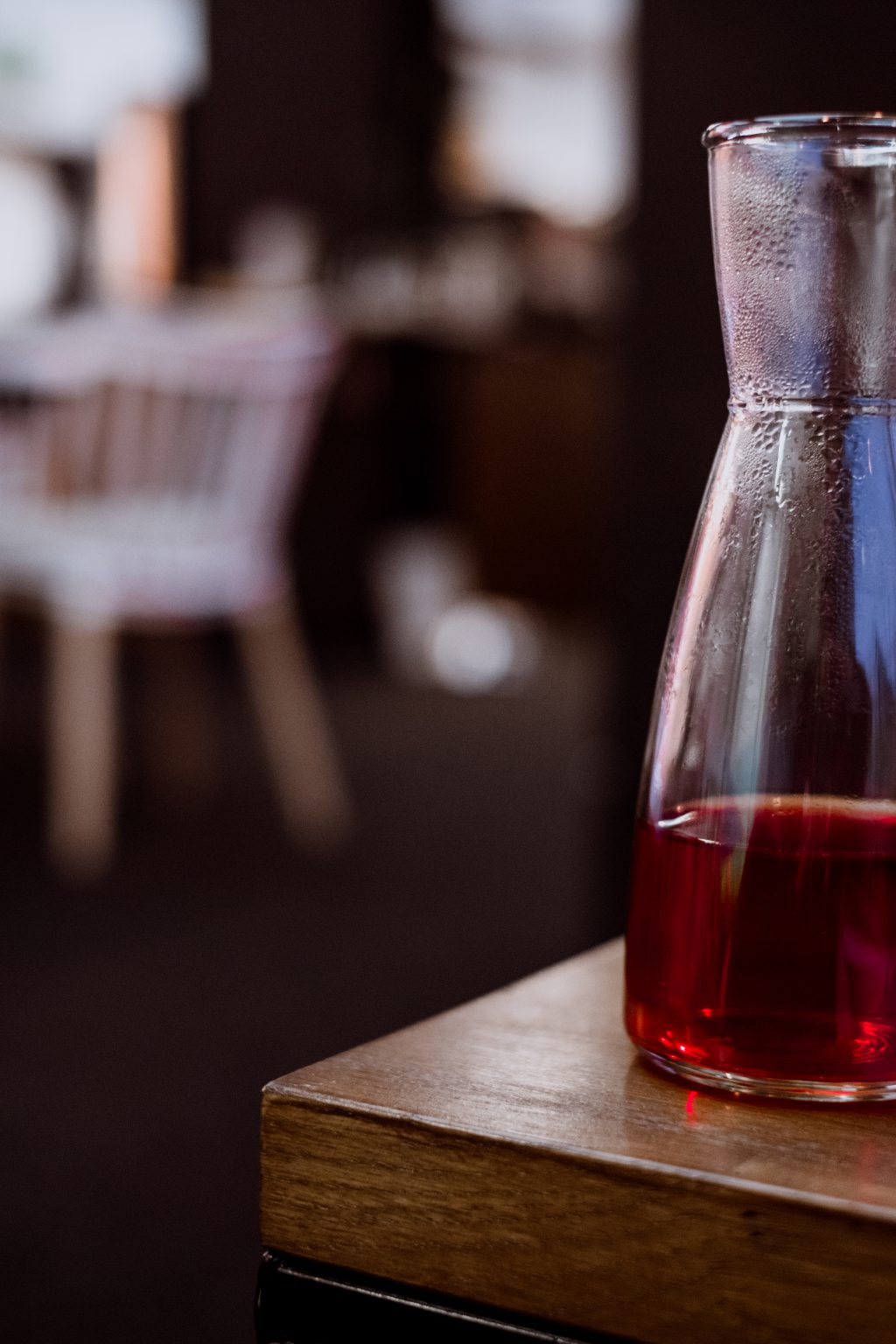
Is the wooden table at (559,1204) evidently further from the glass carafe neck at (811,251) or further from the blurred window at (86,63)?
the blurred window at (86,63)

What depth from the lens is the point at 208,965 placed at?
2211 mm

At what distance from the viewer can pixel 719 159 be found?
1.26 ft

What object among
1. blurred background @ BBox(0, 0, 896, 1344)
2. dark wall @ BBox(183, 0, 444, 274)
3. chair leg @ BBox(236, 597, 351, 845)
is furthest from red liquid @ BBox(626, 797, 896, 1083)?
dark wall @ BBox(183, 0, 444, 274)

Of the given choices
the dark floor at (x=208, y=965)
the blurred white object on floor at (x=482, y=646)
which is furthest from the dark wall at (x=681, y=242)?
the blurred white object on floor at (x=482, y=646)

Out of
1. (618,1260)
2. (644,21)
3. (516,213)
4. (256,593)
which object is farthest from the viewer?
(516,213)

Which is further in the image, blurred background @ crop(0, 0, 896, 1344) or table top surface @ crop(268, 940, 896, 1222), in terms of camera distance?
blurred background @ crop(0, 0, 896, 1344)

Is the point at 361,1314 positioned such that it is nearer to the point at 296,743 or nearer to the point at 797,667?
the point at 797,667

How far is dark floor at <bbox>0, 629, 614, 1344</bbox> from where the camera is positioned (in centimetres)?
142

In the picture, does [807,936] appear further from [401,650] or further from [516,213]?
[516,213]

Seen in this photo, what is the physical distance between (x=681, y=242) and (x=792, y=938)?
1475 millimetres

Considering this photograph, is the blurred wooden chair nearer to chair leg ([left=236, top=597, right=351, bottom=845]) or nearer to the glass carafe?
chair leg ([left=236, top=597, right=351, bottom=845])

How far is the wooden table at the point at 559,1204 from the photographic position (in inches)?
12.8

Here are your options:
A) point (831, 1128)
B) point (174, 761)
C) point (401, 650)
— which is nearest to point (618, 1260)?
point (831, 1128)

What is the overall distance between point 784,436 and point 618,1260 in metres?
0.18
